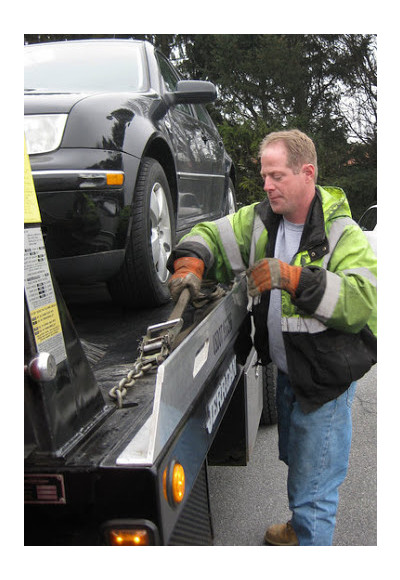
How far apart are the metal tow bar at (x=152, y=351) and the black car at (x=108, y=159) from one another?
50cm

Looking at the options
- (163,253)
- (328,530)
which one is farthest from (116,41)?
(328,530)

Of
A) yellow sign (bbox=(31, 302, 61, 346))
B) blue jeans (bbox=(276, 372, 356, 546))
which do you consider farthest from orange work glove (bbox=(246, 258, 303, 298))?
yellow sign (bbox=(31, 302, 61, 346))

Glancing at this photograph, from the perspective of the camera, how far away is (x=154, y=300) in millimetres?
2783

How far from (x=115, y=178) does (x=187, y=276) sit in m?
0.58

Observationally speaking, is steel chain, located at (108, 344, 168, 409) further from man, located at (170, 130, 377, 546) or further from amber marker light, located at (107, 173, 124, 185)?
amber marker light, located at (107, 173, 124, 185)

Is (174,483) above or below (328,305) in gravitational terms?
below

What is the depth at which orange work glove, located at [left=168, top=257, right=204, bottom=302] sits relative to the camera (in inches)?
A: 91.4

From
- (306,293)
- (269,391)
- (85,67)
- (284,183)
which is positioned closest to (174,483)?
(306,293)

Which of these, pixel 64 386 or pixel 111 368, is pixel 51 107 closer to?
pixel 111 368

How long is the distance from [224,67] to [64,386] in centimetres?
1116

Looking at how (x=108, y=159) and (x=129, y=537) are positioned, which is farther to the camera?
(x=108, y=159)

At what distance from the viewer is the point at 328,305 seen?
2014 millimetres

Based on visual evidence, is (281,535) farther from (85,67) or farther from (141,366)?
(85,67)

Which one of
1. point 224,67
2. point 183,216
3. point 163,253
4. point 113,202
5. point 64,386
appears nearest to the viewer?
point 64,386
